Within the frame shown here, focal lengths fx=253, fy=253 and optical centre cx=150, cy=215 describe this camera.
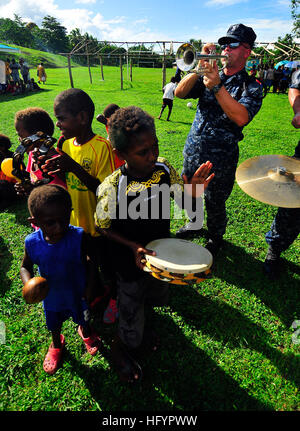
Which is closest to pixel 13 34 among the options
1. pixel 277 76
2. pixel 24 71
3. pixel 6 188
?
pixel 24 71

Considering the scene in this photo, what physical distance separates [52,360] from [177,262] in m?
1.67

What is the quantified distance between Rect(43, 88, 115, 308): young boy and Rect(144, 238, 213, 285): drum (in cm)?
95

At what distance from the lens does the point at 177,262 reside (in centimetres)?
188

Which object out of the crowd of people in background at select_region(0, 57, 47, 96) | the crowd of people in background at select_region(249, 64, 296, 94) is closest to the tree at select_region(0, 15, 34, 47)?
the crowd of people in background at select_region(0, 57, 47, 96)

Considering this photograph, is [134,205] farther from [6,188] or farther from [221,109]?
[6,188]

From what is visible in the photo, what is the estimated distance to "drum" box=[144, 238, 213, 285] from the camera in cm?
178

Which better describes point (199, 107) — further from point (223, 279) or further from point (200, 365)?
point (200, 365)

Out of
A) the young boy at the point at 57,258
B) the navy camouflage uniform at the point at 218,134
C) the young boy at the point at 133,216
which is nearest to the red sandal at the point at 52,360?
the young boy at the point at 57,258

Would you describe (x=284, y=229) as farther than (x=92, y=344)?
Yes

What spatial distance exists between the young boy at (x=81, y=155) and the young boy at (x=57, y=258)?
13.3 inches

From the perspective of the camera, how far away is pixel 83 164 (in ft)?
8.45

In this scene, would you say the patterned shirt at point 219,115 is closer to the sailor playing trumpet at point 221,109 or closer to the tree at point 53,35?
the sailor playing trumpet at point 221,109

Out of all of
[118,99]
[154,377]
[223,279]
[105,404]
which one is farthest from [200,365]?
[118,99]
